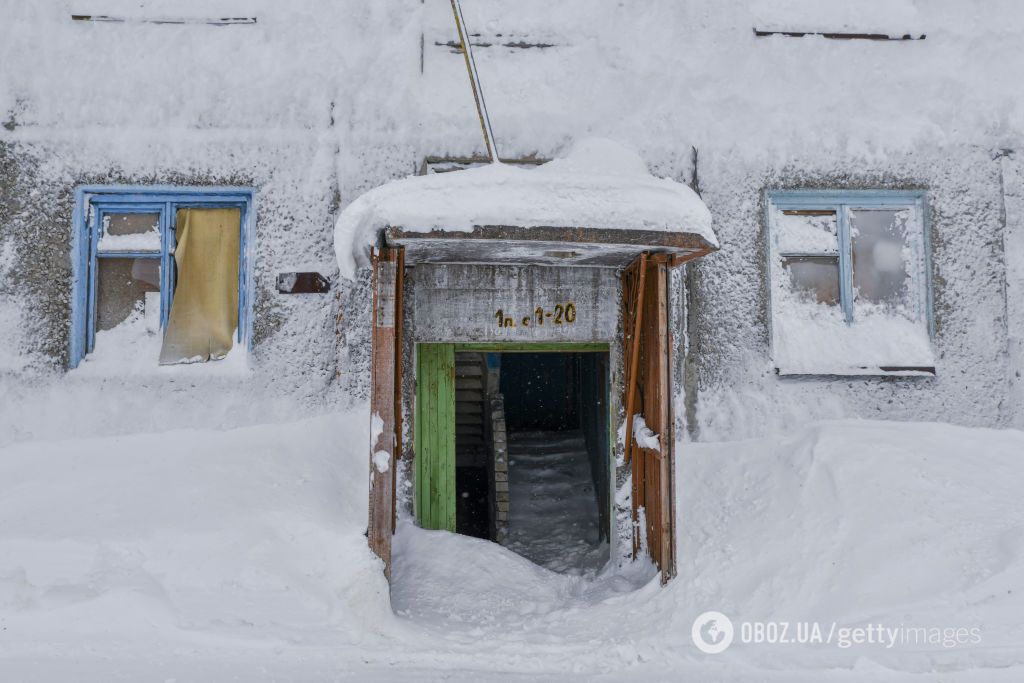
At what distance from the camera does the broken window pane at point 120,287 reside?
5.43m

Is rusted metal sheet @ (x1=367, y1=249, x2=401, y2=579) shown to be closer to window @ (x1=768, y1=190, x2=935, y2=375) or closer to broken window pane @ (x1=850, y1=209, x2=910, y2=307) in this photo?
window @ (x1=768, y1=190, x2=935, y2=375)

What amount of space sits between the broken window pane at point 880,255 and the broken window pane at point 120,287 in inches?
223

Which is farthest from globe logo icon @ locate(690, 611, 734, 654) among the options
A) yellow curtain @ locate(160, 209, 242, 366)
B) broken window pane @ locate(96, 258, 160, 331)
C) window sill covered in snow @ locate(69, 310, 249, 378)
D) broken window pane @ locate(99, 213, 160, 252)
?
broken window pane @ locate(99, 213, 160, 252)

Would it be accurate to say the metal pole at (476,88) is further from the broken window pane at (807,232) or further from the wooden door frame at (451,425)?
the broken window pane at (807,232)

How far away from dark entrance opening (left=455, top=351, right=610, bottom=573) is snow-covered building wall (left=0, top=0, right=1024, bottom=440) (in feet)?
6.79

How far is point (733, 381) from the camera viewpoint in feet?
18.0

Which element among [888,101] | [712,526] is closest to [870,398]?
[712,526]

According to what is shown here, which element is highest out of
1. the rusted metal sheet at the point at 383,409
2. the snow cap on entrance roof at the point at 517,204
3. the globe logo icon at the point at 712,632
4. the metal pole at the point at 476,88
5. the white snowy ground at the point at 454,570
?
the metal pole at the point at 476,88

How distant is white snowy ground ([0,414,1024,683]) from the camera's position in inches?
140

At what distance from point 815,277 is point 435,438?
11.1 ft

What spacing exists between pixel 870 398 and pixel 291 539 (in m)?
4.42

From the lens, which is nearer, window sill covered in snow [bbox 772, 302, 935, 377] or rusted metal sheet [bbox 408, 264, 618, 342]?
rusted metal sheet [bbox 408, 264, 618, 342]

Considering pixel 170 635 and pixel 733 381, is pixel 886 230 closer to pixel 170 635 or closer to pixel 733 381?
pixel 733 381

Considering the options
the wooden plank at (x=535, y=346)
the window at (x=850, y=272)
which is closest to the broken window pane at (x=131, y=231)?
the wooden plank at (x=535, y=346)
